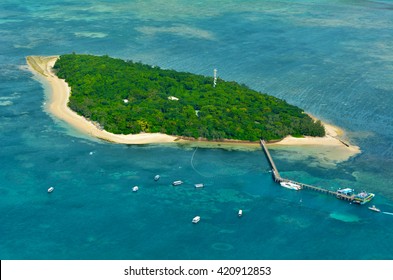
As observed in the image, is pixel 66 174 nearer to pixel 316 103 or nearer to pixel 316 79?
pixel 316 103

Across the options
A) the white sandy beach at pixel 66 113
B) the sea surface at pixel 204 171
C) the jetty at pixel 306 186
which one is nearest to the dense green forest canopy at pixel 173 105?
the white sandy beach at pixel 66 113

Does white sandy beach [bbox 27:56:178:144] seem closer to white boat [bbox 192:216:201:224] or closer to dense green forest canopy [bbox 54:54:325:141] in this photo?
dense green forest canopy [bbox 54:54:325:141]

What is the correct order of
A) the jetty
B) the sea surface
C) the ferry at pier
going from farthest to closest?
the jetty
the ferry at pier
the sea surface

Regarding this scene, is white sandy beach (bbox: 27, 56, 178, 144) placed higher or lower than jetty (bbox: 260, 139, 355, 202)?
lower

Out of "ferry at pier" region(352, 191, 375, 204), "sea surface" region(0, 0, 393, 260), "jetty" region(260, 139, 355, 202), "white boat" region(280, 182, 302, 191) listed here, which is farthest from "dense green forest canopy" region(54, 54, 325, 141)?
"ferry at pier" region(352, 191, 375, 204)

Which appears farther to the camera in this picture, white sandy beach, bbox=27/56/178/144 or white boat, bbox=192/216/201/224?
white sandy beach, bbox=27/56/178/144

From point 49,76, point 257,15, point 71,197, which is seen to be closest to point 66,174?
point 71,197

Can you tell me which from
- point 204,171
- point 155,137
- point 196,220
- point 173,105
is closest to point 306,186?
point 204,171

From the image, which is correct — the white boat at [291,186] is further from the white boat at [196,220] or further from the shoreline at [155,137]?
the white boat at [196,220]
